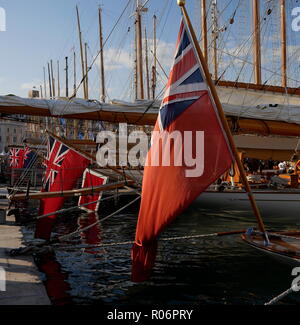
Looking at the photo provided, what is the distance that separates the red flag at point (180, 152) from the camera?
21.6 feet

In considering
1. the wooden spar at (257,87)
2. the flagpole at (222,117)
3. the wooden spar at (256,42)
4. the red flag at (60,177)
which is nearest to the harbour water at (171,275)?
the red flag at (60,177)

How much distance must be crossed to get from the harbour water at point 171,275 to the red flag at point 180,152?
5.94ft

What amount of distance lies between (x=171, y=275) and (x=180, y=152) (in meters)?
4.42

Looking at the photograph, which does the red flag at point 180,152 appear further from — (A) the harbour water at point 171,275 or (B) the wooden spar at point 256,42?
(B) the wooden spar at point 256,42

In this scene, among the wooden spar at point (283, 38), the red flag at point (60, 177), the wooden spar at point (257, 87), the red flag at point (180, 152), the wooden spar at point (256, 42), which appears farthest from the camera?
the wooden spar at point (283, 38)

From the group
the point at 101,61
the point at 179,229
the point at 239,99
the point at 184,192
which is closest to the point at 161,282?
the point at 184,192

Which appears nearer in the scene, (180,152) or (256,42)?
(180,152)

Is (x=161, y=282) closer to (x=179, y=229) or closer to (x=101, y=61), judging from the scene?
(x=179, y=229)

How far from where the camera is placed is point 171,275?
10.1m

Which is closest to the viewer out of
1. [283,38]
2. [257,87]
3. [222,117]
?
[222,117]

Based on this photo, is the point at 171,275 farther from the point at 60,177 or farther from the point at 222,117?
the point at 222,117

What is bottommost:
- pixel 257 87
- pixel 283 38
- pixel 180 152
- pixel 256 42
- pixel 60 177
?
pixel 60 177

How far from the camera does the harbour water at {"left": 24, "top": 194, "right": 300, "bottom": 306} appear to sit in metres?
8.38

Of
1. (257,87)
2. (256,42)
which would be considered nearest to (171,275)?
(257,87)
